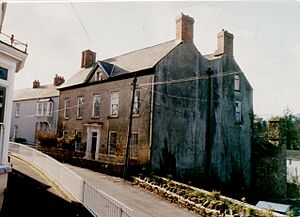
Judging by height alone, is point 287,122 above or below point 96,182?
above

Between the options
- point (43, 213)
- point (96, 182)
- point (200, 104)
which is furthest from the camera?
point (200, 104)

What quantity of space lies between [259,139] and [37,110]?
1495 centimetres

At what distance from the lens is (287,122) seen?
90.1ft

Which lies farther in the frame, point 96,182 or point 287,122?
point 287,122

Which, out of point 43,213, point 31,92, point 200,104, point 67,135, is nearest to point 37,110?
point 31,92

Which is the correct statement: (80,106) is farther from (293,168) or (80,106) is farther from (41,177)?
(293,168)

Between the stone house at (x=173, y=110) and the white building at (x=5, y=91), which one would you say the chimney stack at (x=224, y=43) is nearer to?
the stone house at (x=173, y=110)

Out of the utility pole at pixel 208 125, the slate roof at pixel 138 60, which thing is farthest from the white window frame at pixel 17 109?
the utility pole at pixel 208 125

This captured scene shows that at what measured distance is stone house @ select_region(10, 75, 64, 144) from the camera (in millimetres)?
22000

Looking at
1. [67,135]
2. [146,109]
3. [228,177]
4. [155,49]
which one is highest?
[155,49]

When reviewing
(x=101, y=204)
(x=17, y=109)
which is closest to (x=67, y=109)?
(x=17, y=109)

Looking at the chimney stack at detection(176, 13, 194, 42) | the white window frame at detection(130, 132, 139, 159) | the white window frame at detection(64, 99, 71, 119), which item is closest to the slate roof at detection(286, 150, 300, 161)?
the chimney stack at detection(176, 13, 194, 42)

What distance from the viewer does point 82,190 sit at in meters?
8.23

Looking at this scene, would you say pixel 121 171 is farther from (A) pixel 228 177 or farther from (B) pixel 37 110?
(B) pixel 37 110
